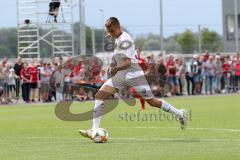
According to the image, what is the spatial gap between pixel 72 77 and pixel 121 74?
19.7 metres

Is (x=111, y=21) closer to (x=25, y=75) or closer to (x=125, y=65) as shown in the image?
(x=125, y=65)

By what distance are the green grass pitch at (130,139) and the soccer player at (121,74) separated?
56cm

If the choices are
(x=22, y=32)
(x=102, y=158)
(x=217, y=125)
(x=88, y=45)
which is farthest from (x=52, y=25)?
(x=102, y=158)

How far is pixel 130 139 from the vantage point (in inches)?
564

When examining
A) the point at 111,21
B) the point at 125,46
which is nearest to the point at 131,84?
the point at 125,46

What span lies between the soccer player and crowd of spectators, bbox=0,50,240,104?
1621 cm

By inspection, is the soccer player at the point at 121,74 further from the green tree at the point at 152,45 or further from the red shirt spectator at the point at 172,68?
the green tree at the point at 152,45

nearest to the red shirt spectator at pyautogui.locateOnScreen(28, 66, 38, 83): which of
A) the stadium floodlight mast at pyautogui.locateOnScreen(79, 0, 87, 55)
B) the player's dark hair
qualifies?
the stadium floodlight mast at pyautogui.locateOnScreen(79, 0, 87, 55)

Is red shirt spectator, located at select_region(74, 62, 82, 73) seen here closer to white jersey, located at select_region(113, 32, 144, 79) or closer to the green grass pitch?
the green grass pitch

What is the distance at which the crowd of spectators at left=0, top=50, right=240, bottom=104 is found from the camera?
33.4 meters

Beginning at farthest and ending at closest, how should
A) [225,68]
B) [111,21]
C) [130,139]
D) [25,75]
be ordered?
1. [225,68]
2. [25,75]
3. [130,139]
4. [111,21]

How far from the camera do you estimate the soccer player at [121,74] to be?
14.0 meters

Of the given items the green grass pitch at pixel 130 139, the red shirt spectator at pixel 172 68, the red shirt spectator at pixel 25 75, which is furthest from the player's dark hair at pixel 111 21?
the red shirt spectator at pixel 172 68

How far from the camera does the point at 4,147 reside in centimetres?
1313
